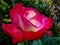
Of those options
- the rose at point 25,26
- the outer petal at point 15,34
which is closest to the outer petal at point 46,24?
the rose at point 25,26

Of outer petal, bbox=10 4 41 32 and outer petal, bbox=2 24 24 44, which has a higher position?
outer petal, bbox=10 4 41 32

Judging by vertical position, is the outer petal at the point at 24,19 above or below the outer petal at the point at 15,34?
above

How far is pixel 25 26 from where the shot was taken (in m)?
1.28

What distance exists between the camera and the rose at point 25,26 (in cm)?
123

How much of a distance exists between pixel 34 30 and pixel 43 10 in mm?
1322

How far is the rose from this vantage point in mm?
1229

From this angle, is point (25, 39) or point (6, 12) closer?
point (25, 39)

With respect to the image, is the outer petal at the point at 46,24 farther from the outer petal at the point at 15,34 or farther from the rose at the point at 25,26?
the outer petal at the point at 15,34

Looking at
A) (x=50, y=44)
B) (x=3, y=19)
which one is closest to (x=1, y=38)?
(x=3, y=19)

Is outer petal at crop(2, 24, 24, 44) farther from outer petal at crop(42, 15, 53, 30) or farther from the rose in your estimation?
outer petal at crop(42, 15, 53, 30)

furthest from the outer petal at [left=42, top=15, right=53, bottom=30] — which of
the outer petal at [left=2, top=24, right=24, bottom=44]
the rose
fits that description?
the outer petal at [left=2, top=24, right=24, bottom=44]

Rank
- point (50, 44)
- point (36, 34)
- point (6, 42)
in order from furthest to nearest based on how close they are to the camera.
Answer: point (6, 42), point (50, 44), point (36, 34)

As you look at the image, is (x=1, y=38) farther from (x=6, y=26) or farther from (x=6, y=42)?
(x=6, y=26)

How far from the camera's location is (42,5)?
261cm
